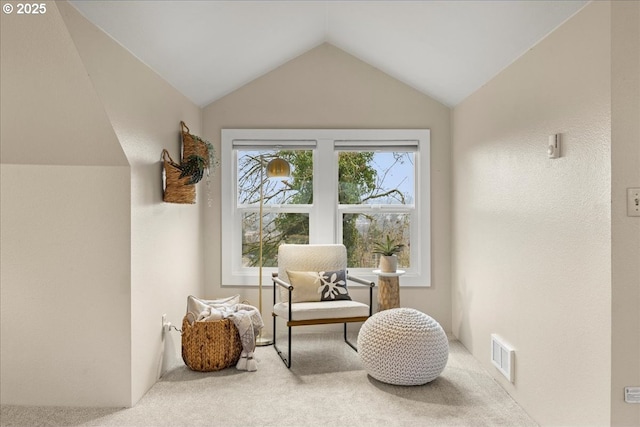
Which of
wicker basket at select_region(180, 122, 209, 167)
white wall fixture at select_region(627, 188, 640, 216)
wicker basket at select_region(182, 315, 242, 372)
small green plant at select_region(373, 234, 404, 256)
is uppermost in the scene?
wicker basket at select_region(180, 122, 209, 167)

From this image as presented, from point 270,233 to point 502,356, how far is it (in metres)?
2.37

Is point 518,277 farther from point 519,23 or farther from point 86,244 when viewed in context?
point 86,244

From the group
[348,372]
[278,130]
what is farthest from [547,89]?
[278,130]

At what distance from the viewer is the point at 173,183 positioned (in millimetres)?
3287

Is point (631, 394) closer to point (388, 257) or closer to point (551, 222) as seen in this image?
point (551, 222)

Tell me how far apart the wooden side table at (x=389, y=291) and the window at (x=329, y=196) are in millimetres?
439

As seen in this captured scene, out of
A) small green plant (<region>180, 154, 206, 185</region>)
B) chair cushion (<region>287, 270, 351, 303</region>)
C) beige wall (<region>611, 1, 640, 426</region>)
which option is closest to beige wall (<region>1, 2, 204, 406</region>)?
small green plant (<region>180, 154, 206, 185</region>)

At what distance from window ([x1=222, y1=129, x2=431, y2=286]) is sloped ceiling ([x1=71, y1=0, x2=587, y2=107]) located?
61 cm

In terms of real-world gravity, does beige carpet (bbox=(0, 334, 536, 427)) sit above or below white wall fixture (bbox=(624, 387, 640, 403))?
below

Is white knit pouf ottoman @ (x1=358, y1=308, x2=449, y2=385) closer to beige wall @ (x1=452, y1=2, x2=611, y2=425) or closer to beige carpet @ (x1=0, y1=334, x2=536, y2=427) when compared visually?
beige carpet @ (x1=0, y1=334, x2=536, y2=427)

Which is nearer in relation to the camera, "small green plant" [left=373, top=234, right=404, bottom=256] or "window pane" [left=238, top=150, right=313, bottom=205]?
"small green plant" [left=373, top=234, right=404, bottom=256]

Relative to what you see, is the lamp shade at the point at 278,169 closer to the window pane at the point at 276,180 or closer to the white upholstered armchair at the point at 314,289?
the window pane at the point at 276,180

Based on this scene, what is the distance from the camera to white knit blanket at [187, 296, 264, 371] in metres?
3.37

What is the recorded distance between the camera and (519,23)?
2539 millimetres
